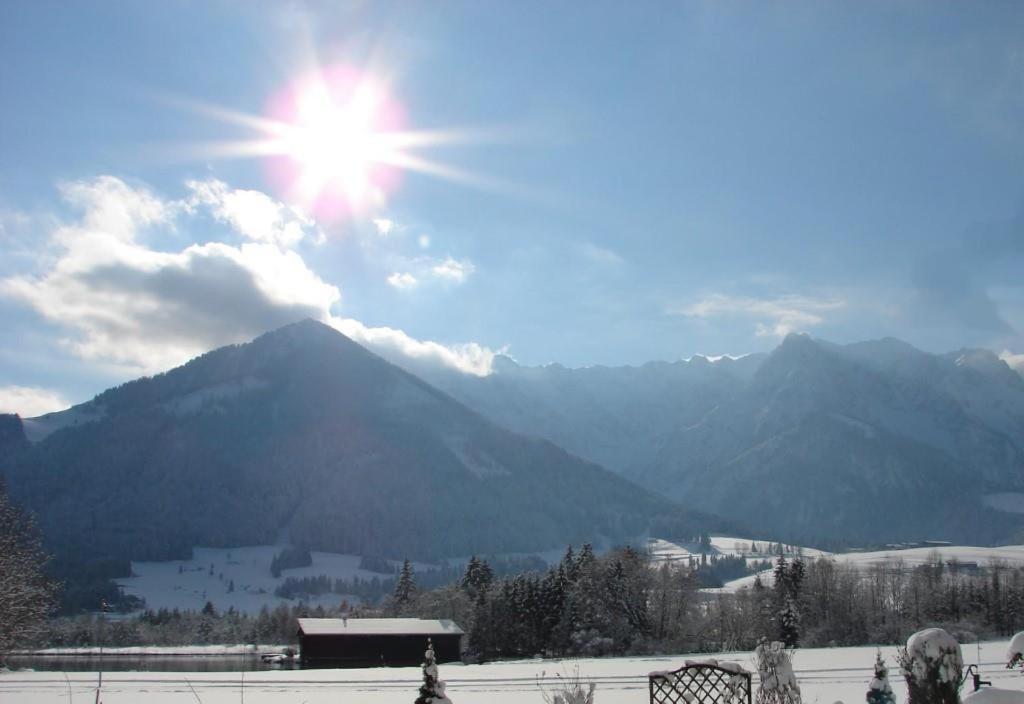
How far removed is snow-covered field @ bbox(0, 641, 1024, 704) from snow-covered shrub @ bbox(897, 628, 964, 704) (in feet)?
31.5

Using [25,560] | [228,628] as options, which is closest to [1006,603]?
[25,560]

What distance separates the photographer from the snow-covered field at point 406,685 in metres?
29.2

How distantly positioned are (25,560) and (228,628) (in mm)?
104059

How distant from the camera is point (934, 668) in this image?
47.2 ft

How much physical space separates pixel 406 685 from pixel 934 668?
26.8 meters

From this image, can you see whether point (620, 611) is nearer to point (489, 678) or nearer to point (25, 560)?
point (489, 678)

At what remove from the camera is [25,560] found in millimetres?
46469

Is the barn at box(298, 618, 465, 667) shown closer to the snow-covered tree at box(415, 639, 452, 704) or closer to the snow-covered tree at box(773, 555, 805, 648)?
the snow-covered tree at box(773, 555, 805, 648)

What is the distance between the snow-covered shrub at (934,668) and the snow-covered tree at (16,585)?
42.1 m

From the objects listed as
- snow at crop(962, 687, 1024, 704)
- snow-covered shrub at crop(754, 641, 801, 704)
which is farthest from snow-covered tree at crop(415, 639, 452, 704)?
snow at crop(962, 687, 1024, 704)

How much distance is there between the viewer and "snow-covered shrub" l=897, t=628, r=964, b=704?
561 inches

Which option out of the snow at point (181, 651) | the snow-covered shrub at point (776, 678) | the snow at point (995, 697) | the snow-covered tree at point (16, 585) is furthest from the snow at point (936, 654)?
the snow at point (181, 651)

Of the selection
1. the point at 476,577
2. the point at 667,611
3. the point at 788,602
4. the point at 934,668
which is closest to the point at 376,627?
the point at 476,577

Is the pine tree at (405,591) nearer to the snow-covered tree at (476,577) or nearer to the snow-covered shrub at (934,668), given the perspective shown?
the snow-covered tree at (476,577)
